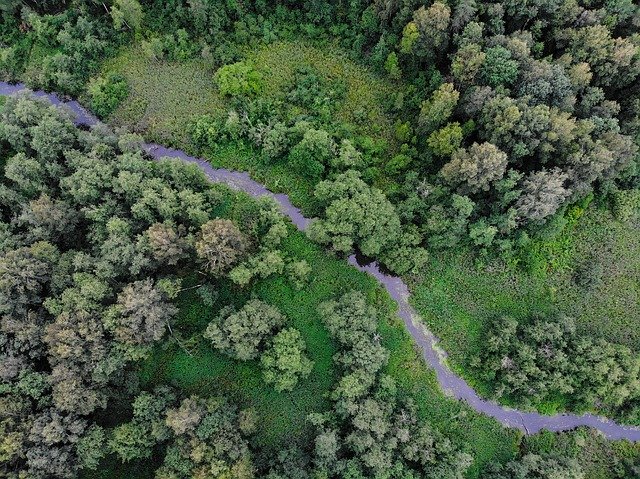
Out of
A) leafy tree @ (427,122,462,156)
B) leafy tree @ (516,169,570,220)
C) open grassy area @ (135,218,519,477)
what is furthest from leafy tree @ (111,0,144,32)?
leafy tree @ (516,169,570,220)

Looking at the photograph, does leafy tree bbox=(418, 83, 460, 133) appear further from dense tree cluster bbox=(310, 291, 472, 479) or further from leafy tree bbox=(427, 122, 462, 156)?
dense tree cluster bbox=(310, 291, 472, 479)

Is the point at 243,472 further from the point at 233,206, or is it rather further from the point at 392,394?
the point at 233,206

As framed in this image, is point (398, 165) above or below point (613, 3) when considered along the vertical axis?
below

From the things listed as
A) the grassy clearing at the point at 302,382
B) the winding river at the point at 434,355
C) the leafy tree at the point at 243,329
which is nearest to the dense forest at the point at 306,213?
the leafy tree at the point at 243,329

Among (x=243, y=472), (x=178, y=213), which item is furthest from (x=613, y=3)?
(x=243, y=472)

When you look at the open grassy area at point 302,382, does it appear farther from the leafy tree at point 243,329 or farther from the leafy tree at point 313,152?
the leafy tree at point 313,152

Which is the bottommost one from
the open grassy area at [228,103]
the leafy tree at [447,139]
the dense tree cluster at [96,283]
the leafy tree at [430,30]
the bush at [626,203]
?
the dense tree cluster at [96,283]
